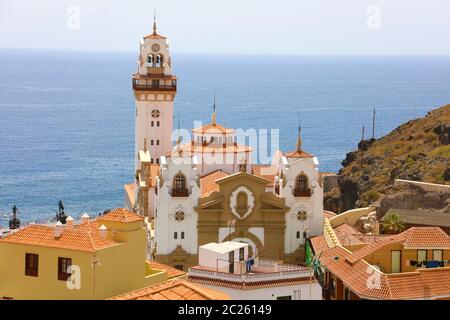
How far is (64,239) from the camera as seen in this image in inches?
1222

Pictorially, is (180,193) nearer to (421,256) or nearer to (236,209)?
(236,209)

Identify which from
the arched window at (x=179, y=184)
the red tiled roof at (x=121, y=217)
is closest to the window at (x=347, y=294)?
the arched window at (x=179, y=184)

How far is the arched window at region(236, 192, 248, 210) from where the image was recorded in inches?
2061

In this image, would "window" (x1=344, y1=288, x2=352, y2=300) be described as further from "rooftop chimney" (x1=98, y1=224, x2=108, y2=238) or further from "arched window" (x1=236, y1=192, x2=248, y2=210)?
"rooftop chimney" (x1=98, y1=224, x2=108, y2=238)

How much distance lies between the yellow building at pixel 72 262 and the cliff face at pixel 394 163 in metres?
29.1

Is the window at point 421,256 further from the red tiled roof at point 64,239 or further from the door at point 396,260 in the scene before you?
the red tiled roof at point 64,239

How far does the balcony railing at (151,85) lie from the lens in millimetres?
66750

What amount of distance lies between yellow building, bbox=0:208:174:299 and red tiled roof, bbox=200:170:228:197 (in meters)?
20.8

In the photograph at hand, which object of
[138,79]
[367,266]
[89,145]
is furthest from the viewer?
[89,145]

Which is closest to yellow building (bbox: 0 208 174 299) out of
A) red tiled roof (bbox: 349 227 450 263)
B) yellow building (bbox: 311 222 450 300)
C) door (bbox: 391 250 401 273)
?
yellow building (bbox: 311 222 450 300)

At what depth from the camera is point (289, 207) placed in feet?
175

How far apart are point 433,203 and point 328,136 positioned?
103392mm
